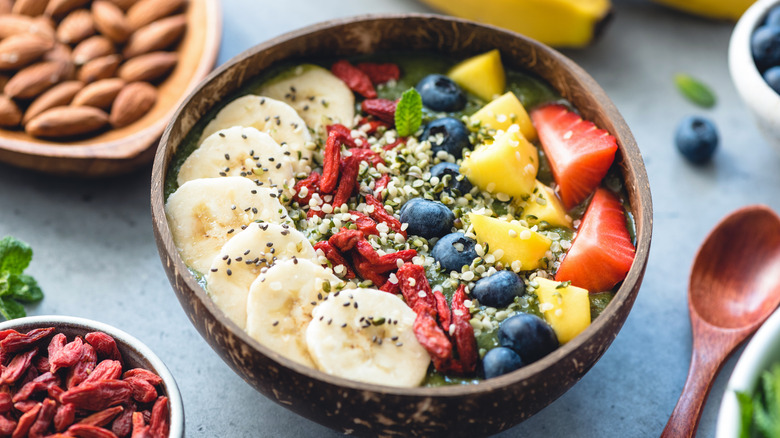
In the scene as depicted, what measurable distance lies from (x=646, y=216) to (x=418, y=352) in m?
0.72

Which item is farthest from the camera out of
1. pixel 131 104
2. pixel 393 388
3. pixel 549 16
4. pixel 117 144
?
pixel 549 16

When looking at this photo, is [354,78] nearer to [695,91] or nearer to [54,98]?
[54,98]

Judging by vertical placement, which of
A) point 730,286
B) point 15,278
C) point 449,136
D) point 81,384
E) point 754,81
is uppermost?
point 754,81

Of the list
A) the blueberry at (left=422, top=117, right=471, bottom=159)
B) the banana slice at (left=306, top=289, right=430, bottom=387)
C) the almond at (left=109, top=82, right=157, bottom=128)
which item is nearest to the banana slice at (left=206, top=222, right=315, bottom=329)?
the banana slice at (left=306, top=289, right=430, bottom=387)

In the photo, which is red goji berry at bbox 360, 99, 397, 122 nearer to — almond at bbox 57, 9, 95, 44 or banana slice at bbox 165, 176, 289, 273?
banana slice at bbox 165, 176, 289, 273

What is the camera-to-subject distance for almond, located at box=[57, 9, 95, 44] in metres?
2.84

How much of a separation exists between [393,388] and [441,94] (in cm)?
108

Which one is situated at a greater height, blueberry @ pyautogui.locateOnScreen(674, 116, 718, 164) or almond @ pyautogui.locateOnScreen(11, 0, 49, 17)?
blueberry @ pyautogui.locateOnScreen(674, 116, 718, 164)

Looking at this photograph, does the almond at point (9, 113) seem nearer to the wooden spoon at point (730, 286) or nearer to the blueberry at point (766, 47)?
the wooden spoon at point (730, 286)

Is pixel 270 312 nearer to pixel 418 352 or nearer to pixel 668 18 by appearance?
pixel 418 352

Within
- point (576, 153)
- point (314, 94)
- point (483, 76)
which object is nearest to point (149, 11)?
point (314, 94)

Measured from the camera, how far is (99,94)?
2691mm

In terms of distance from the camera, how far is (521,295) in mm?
2041

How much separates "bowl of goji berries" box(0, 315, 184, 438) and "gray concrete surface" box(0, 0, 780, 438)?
36cm
